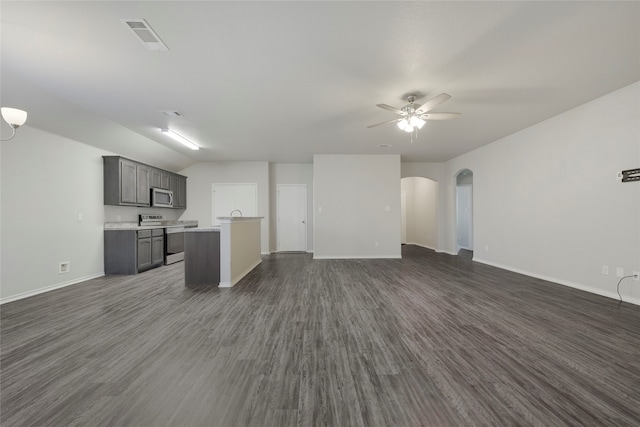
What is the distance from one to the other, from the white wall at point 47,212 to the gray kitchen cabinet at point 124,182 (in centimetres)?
13

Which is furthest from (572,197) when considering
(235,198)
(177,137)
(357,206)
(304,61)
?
(235,198)

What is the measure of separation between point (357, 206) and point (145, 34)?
5.21 m

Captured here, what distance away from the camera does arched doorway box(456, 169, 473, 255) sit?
325 inches

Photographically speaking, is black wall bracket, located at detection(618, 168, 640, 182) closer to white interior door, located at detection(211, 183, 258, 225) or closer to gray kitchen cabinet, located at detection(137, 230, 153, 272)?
white interior door, located at detection(211, 183, 258, 225)

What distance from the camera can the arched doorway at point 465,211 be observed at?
27.1ft

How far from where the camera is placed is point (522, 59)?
245 centimetres

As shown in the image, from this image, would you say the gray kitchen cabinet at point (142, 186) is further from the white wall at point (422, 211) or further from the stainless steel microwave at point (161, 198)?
the white wall at point (422, 211)

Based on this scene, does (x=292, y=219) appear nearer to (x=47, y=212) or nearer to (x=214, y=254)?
(x=214, y=254)

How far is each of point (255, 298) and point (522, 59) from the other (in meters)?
4.16

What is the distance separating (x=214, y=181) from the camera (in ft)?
24.2

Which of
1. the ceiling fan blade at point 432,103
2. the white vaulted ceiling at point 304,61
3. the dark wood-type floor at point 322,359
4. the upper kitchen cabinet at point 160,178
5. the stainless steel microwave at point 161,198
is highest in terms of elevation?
the white vaulted ceiling at point 304,61

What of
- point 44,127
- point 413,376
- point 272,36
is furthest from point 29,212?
point 413,376

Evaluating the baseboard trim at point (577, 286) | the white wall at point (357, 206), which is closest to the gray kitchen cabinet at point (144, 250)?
the white wall at point (357, 206)

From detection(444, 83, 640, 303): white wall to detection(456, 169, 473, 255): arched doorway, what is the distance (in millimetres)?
3097
